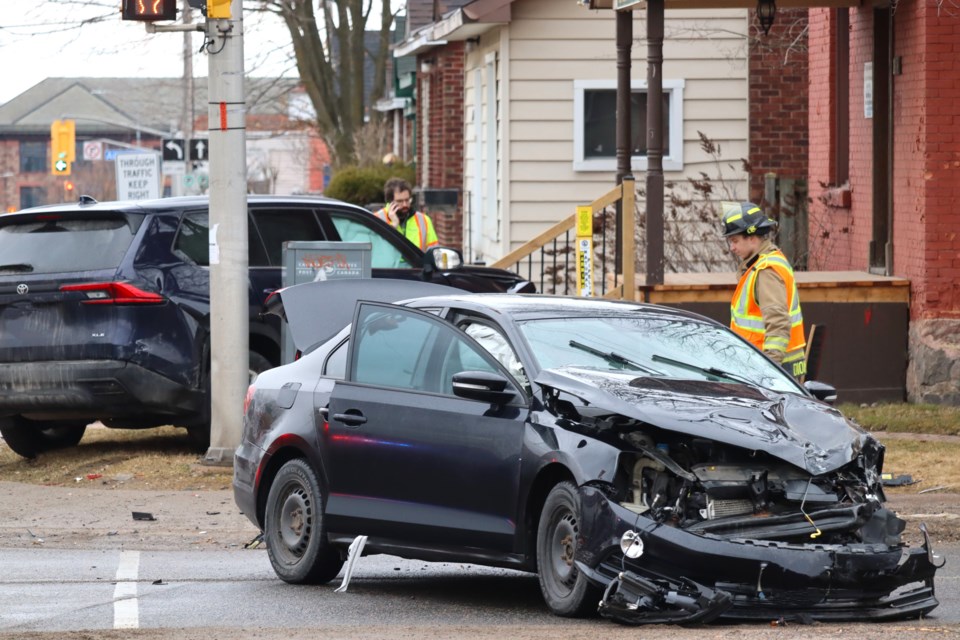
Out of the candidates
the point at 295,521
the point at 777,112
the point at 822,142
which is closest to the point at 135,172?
the point at 777,112

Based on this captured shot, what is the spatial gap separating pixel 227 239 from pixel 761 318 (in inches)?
168

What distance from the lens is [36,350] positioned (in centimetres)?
1202

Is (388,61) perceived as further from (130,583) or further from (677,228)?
(130,583)

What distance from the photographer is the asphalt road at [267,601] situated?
6.87 metres

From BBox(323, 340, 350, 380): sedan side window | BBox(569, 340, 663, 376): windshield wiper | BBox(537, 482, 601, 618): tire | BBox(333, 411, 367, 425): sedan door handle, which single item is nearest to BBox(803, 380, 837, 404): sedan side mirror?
BBox(569, 340, 663, 376): windshield wiper

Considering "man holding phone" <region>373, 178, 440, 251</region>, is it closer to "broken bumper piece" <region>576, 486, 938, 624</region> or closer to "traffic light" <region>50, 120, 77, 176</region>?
"broken bumper piece" <region>576, 486, 938, 624</region>

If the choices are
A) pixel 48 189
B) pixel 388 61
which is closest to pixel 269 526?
pixel 388 61

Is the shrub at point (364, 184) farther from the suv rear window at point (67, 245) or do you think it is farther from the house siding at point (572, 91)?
the suv rear window at point (67, 245)

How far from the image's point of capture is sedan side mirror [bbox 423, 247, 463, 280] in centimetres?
1321

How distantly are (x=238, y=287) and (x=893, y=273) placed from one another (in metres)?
6.01

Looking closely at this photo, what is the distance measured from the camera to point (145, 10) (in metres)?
11.8

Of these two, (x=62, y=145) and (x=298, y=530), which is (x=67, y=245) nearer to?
(x=298, y=530)

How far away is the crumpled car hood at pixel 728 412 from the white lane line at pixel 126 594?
6.85 feet

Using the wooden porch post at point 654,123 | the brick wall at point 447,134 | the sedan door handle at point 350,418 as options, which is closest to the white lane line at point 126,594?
the sedan door handle at point 350,418
